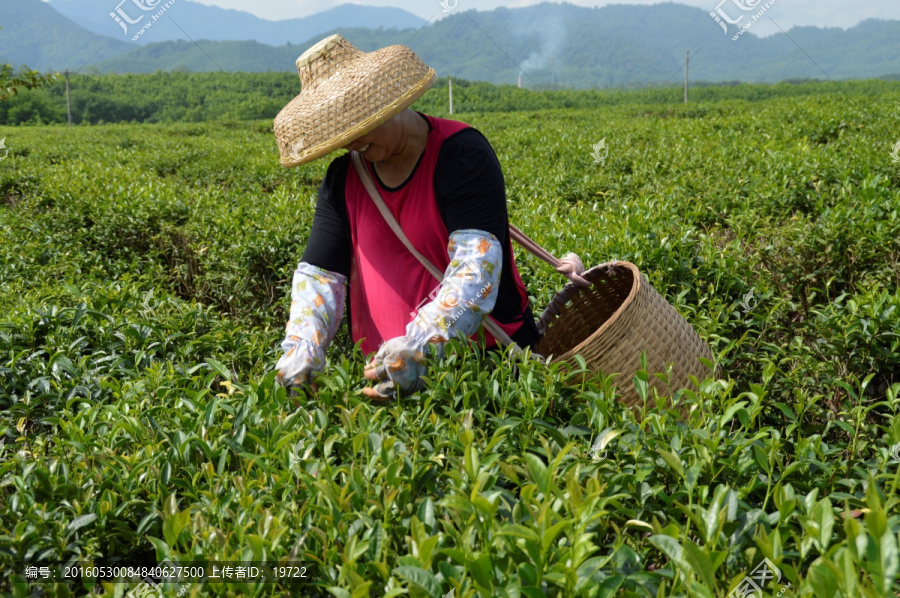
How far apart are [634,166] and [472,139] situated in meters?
4.32

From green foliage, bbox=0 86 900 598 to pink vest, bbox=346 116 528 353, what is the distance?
0.71 feet

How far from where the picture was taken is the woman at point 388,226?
182 cm


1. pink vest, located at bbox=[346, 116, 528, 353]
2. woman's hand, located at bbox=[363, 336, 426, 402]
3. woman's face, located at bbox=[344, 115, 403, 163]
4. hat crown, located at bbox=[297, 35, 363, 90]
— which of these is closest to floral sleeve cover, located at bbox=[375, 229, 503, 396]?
woman's hand, located at bbox=[363, 336, 426, 402]

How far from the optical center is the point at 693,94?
1453 inches

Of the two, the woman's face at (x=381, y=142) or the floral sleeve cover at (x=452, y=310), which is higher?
the woman's face at (x=381, y=142)

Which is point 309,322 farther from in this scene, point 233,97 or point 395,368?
point 233,97

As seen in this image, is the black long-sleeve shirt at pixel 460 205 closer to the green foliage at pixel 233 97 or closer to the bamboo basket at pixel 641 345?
the bamboo basket at pixel 641 345

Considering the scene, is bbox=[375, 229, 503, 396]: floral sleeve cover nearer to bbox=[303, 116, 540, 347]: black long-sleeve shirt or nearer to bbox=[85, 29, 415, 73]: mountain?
bbox=[303, 116, 540, 347]: black long-sleeve shirt

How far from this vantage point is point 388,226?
→ 7.04 feet

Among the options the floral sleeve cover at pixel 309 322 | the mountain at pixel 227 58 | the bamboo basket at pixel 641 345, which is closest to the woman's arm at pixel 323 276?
the floral sleeve cover at pixel 309 322

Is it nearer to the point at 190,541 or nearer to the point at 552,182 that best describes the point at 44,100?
the point at 552,182

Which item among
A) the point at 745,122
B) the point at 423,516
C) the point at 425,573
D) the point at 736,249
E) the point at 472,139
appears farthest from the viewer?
the point at 745,122

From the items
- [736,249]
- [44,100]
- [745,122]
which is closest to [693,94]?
[745,122]

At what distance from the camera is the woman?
1.82 metres
